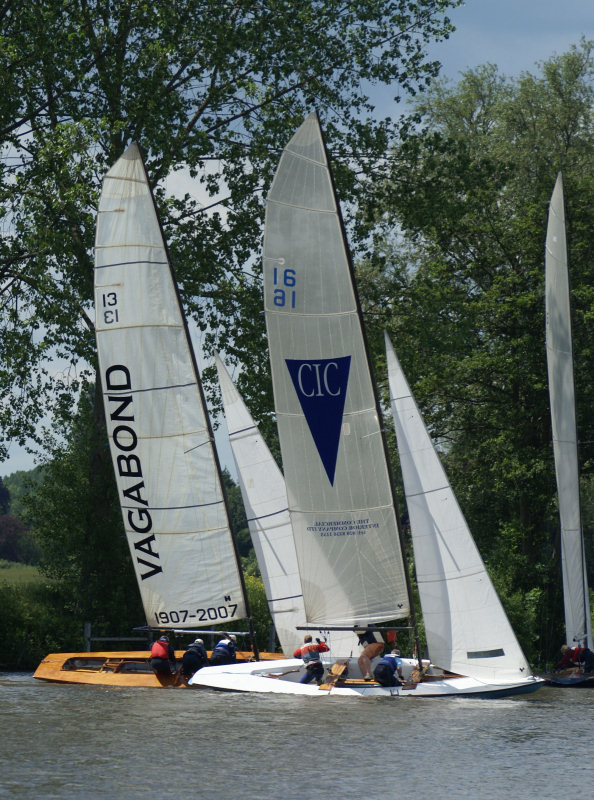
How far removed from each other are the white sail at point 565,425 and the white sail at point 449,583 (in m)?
7.98

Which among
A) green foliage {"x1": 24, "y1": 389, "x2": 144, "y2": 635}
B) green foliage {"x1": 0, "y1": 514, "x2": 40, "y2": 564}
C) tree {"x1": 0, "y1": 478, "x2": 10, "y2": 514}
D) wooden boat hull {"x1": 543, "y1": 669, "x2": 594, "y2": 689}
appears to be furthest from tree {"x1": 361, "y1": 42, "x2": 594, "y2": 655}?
tree {"x1": 0, "y1": 478, "x2": 10, "y2": 514}

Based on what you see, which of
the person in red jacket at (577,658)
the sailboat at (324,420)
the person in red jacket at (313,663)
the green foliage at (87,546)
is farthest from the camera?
the green foliage at (87,546)

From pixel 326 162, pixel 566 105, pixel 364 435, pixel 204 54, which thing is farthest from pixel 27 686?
pixel 566 105

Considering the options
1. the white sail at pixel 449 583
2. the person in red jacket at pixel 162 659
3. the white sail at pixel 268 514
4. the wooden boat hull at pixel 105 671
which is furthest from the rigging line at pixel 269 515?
the white sail at pixel 449 583

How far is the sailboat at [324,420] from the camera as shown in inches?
974

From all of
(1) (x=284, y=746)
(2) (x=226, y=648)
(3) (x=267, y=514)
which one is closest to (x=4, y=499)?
(3) (x=267, y=514)

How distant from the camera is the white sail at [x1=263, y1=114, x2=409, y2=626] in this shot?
24750 mm

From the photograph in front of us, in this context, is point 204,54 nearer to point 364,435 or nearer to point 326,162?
point 326,162

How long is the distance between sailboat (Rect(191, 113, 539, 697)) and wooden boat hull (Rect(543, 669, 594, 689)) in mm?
6073

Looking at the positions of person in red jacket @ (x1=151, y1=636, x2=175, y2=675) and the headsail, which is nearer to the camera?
person in red jacket @ (x1=151, y1=636, x2=175, y2=675)

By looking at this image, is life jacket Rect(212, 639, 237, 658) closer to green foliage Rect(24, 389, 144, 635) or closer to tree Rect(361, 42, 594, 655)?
green foliage Rect(24, 389, 144, 635)

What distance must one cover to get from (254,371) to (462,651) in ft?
48.3

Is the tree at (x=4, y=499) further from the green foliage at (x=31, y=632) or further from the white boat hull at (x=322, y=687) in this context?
the white boat hull at (x=322, y=687)

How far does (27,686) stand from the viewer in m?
27.2
